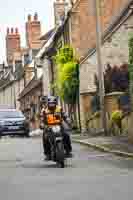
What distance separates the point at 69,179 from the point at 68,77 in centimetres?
2721

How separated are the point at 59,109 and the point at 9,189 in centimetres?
443

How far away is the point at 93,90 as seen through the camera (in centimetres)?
3444

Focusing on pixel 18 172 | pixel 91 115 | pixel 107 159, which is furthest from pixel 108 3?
pixel 18 172

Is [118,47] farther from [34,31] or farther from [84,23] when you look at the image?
[34,31]

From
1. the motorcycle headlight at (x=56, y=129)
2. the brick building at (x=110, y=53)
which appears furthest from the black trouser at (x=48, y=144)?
the brick building at (x=110, y=53)

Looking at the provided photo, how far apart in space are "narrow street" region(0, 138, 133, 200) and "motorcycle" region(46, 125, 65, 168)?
0.24 m

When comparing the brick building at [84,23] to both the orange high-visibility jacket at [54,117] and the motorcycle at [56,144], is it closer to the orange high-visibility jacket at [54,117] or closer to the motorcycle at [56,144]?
the orange high-visibility jacket at [54,117]

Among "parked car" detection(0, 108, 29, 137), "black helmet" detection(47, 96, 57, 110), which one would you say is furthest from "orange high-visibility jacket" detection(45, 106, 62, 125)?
"parked car" detection(0, 108, 29, 137)

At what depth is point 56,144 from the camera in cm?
1453

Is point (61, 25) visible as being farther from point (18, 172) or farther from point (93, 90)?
point (18, 172)

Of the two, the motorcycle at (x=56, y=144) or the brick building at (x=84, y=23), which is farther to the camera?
the brick building at (x=84, y=23)

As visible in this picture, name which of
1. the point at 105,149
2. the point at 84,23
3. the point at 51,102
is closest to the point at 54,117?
the point at 51,102

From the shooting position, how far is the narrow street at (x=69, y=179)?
10.0 m

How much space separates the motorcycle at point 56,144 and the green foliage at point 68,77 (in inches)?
949
